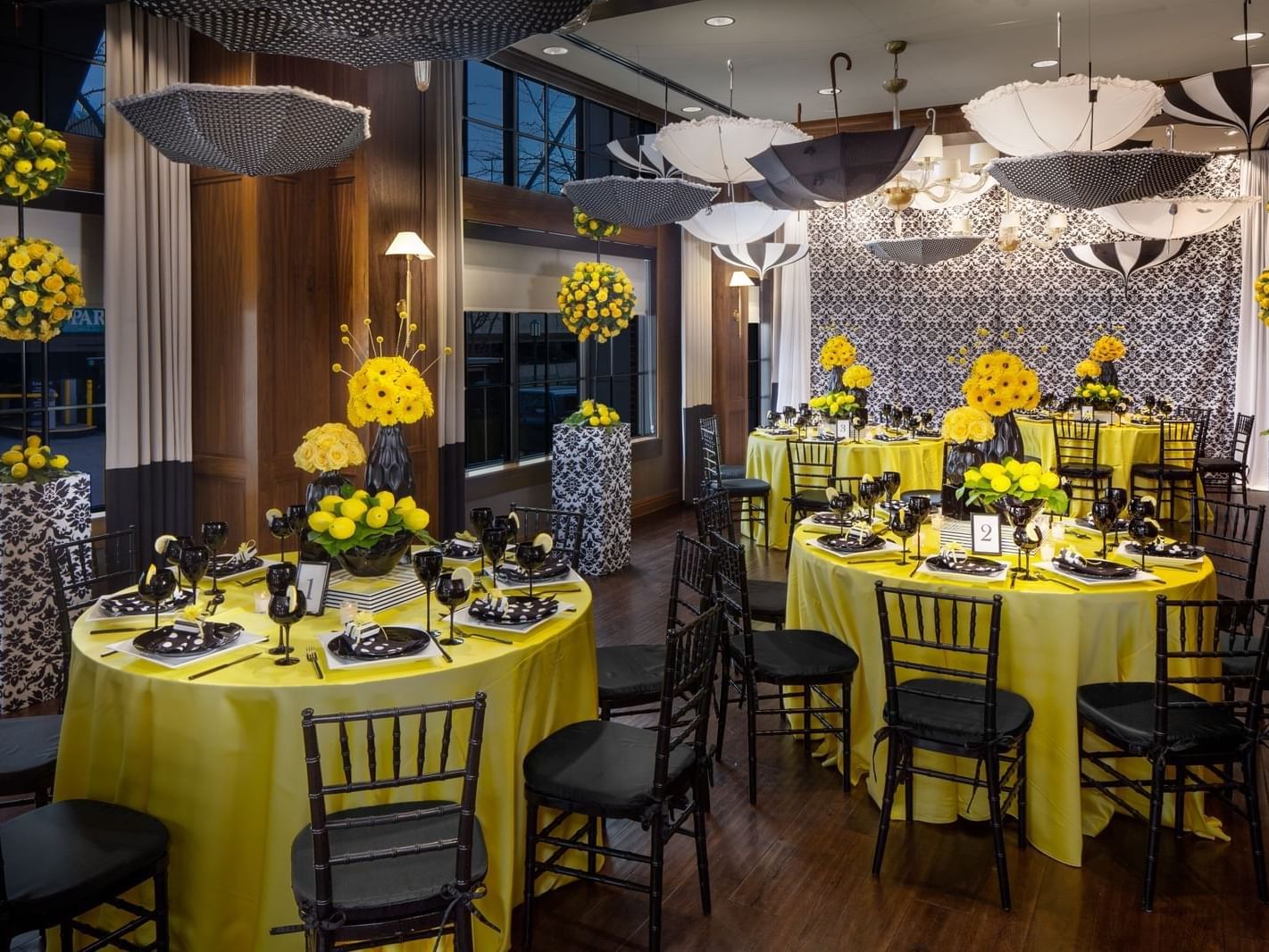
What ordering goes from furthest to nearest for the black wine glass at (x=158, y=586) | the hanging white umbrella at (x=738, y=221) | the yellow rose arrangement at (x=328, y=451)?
the hanging white umbrella at (x=738, y=221)
the yellow rose arrangement at (x=328, y=451)
the black wine glass at (x=158, y=586)

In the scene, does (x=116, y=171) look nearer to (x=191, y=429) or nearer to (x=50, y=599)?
(x=191, y=429)

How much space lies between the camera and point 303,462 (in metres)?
3.40

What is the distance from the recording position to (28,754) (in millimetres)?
2934

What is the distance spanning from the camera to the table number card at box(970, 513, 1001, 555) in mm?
3994

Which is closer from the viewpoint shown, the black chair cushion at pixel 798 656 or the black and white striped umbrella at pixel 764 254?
the black chair cushion at pixel 798 656

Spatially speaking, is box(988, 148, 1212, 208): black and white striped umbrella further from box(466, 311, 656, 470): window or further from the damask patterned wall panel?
the damask patterned wall panel

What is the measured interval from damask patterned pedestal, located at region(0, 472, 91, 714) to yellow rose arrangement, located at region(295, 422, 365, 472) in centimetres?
179

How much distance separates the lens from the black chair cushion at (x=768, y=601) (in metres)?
4.44

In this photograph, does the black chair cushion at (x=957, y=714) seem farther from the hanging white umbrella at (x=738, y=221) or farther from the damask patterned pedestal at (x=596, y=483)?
the damask patterned pedestal at (x=596, y=483)

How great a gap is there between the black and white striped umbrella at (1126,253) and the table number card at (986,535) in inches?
273

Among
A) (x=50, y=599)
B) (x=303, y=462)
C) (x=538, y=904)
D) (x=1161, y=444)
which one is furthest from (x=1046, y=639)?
(x=1161, y=444)

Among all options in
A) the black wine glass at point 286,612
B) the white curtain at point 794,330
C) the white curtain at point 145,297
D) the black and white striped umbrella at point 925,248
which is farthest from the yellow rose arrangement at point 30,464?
the white curtain at point 794,330

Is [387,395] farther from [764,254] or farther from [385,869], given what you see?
[764,254]

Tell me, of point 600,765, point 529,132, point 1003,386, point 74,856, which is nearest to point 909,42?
point 529,132
